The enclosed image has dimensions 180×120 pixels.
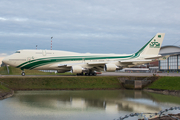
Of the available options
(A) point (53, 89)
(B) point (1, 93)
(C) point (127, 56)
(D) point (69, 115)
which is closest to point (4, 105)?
(B) point (1, 93)

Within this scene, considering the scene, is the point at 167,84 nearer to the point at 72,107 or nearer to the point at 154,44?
the point at 154,44

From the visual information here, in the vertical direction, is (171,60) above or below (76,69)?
above

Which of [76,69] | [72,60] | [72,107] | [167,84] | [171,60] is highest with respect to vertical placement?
[72,60]

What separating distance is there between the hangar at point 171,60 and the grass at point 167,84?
1366 inches

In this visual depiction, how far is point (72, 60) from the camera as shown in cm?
3738

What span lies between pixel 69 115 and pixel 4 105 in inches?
286

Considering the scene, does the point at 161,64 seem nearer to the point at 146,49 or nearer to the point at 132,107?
the point at 146,49

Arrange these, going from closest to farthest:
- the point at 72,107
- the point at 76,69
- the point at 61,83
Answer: the point at 72,107
the point at 61,83
the point at 76,69

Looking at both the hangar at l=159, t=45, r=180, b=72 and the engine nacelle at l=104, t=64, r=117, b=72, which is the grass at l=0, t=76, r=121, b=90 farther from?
the hangar at l=159, t=45, r=180, b=72

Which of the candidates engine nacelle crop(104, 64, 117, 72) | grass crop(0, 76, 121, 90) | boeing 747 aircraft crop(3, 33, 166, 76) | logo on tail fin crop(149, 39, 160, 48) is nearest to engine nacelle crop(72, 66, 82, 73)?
boeing 747 aircraft crop(3, 33, 166, 76)

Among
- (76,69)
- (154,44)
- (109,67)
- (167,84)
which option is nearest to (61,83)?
(76,69)

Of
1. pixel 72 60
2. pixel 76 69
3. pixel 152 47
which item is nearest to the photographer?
pixel 76 69

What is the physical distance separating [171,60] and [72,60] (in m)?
43.3

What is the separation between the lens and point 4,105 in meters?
19.3
